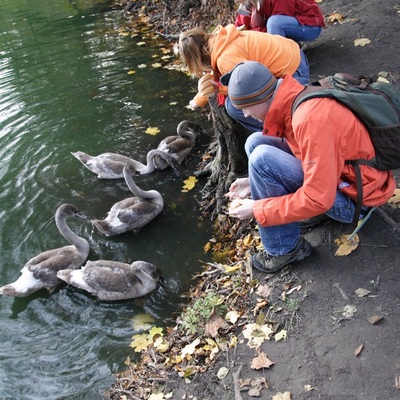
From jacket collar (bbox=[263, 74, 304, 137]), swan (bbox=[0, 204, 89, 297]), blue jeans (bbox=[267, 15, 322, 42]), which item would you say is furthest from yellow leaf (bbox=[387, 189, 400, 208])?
swan (bbox=[0, 204, 89, 297])

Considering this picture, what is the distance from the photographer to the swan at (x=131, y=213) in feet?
21.8

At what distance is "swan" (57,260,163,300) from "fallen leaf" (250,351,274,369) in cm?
204

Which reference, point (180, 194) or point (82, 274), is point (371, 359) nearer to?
point (82, 274)

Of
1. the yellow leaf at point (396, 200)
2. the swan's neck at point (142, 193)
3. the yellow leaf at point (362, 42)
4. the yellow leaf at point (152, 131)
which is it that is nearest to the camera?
the yellow leaf at point (396, 200)

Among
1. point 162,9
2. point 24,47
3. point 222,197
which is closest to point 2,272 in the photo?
point 222,197

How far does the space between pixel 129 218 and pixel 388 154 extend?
4.06 metres

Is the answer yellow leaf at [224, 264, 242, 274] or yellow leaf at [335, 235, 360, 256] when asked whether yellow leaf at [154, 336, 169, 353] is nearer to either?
yellow leaf at [224, 264, 242, 274]

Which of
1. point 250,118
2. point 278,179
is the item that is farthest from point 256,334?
point 250,118

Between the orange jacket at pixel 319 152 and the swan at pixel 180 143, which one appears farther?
the swan at pixel 180 143

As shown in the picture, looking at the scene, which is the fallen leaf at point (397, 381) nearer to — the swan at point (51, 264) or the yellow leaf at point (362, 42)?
the swan at point (51, 264)

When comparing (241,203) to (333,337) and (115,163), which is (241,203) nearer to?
(333,337)

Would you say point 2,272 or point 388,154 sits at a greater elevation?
point 388,154

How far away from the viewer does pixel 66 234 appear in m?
6.31

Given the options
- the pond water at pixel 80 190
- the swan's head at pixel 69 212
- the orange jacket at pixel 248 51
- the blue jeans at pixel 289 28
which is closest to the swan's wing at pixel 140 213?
the pond water at pixel 80 190
